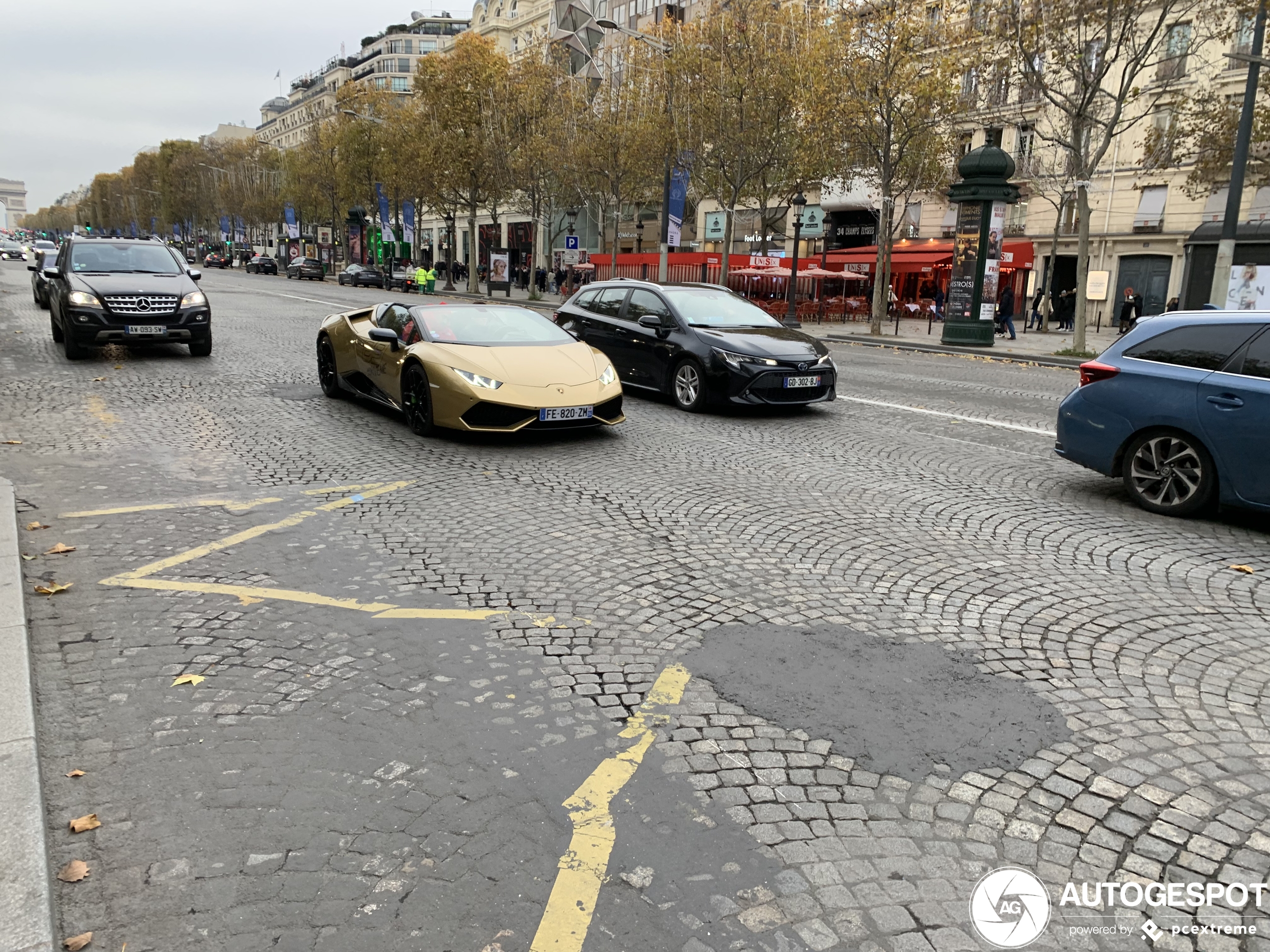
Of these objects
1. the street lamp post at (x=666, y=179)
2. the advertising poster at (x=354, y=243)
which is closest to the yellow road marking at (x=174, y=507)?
the street lamp post at (x=666, y=179)

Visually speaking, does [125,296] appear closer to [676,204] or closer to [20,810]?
[20,810]

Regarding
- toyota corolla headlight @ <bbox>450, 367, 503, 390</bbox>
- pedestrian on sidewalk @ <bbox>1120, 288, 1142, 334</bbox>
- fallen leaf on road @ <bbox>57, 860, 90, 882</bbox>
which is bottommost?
fallen leaf on road @ <bbox>57, 860, 90, 882</bbox>

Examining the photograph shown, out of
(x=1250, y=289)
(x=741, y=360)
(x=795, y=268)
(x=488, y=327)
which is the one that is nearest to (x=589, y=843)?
(x=488, y=327)

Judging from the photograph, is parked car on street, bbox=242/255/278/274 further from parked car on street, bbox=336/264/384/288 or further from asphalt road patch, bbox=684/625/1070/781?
asphalt road patch, bbox=684/625/1070/781

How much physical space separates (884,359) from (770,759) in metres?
17.5

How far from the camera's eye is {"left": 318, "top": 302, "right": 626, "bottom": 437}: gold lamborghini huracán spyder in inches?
323

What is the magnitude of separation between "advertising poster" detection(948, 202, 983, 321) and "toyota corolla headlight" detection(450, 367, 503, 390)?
1910 cm

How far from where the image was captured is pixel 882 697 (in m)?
3.63

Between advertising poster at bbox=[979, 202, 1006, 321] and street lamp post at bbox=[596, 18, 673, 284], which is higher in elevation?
street lamp post at bbox=[596, 18, 673, 284]

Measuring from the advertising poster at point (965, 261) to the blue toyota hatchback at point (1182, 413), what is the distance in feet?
59.8

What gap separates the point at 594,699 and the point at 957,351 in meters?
21.7

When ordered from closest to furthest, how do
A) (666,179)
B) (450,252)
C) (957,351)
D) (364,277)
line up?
1. (957,351)
2. (666,179)
3. (450,252)
4. (364,277)

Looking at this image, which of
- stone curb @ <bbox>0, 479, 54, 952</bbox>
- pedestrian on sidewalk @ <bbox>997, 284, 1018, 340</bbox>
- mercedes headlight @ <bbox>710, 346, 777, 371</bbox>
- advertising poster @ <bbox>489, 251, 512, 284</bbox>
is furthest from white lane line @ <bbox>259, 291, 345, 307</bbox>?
stone curb @ <bbox>0, 479, 54, 952</bbox>

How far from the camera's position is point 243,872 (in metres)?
2.56
